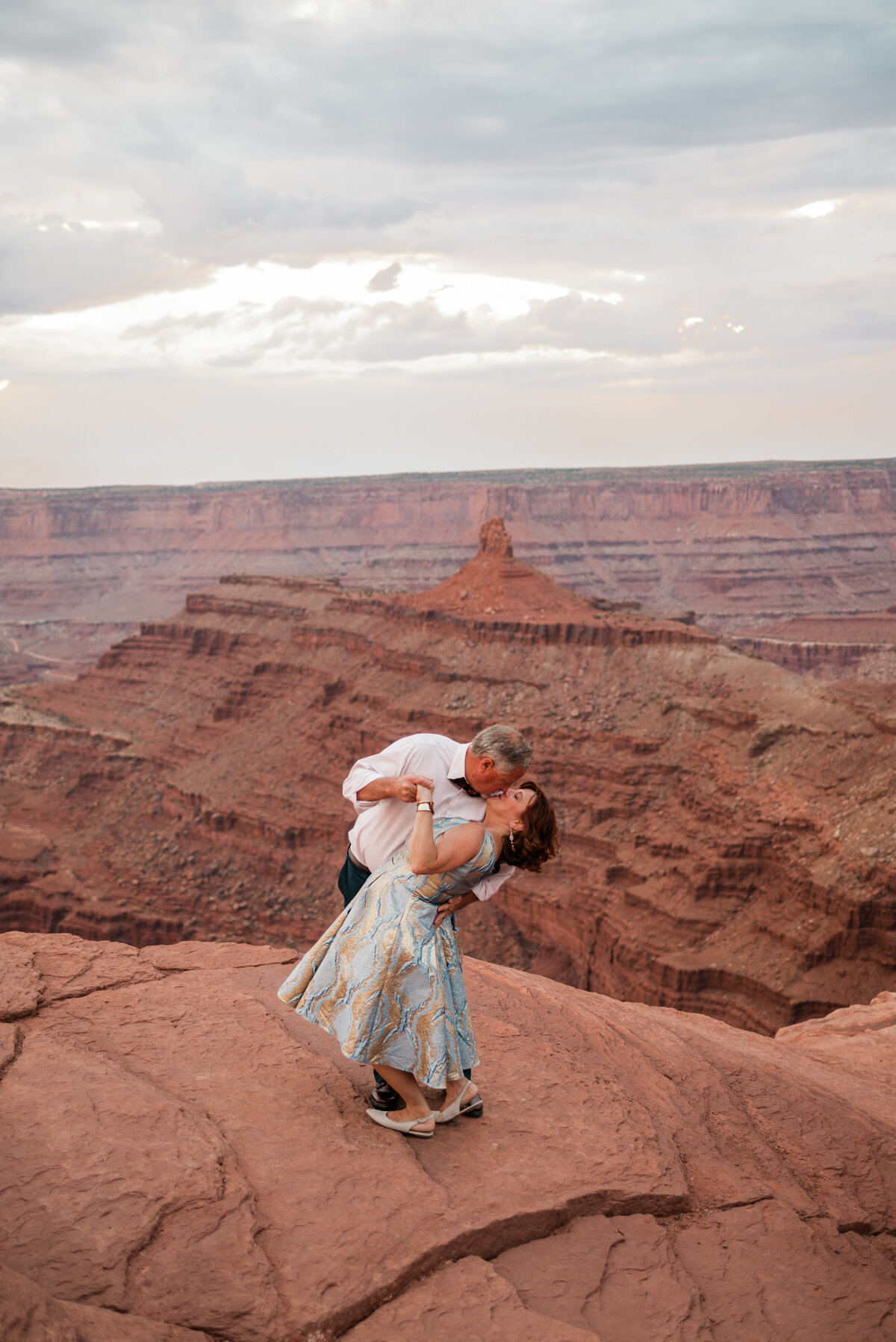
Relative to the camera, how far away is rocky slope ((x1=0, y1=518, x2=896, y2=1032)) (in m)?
27.2

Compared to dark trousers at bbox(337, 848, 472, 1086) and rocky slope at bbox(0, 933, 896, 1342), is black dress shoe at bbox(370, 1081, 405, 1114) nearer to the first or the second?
rocky slope at bbox(0, 933, 896, 1342)

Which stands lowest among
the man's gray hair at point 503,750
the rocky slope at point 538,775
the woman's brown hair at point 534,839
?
the rocky slope at point 538,775

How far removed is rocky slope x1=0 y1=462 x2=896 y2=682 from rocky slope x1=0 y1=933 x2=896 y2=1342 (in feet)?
341

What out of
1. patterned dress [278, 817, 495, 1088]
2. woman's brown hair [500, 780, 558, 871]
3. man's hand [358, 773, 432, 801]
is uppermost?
man's hand [358, 773, 432, 801]

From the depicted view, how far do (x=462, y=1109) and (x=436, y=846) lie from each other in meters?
1.90

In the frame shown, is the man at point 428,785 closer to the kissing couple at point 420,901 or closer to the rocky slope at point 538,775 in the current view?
the kissing couple at point 420,901

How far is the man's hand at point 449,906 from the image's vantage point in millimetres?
6016

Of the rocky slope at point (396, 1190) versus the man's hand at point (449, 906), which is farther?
the man's hand at point (449, 906)

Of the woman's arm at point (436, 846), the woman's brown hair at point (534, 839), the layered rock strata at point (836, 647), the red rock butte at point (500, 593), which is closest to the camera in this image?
the woman's arm at point (436, 846)

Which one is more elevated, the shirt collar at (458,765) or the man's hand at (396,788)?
the shirt collar at (458,765)

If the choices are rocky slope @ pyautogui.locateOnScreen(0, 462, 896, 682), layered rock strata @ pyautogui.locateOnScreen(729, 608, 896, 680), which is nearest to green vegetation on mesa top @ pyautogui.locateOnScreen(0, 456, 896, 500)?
rocky slope @ pyautogui.locateOnScreen(0, 462, 896, 682)

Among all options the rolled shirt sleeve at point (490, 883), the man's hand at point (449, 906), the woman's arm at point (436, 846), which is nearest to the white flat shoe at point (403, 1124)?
the man's hand at point (449, 906)

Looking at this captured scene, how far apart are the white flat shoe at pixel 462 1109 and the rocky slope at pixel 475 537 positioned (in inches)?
4145

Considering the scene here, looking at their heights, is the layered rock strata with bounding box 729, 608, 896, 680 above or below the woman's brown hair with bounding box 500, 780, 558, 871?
below
